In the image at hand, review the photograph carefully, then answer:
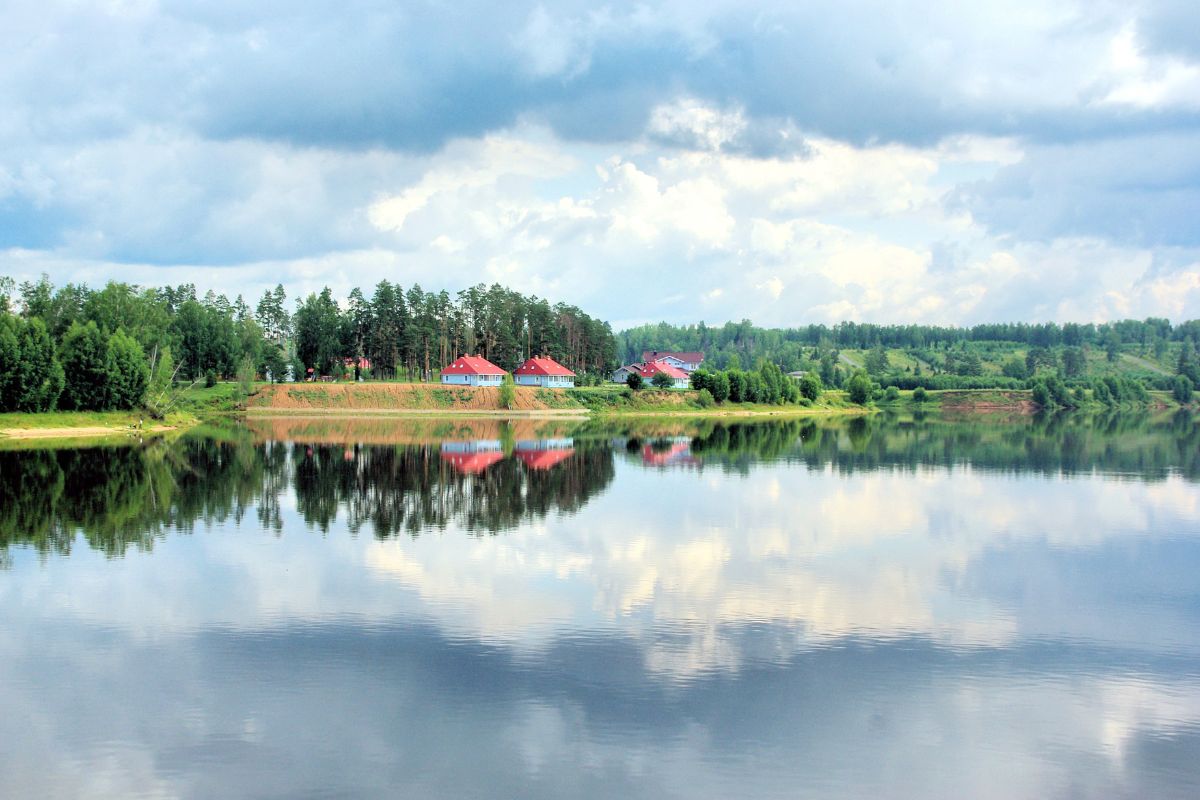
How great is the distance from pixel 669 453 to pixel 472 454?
42.5 feet

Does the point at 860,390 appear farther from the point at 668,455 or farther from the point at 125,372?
the point at 125,372

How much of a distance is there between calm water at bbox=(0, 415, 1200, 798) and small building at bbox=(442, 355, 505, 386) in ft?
245

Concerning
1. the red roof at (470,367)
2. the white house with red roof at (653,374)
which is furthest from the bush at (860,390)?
the red roof at (470,367)

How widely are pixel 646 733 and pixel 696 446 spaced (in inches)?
2218

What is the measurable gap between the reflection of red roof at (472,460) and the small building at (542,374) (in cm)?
5913

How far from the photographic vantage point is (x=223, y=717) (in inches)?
587

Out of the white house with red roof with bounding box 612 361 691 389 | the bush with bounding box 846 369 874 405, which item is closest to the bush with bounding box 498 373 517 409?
the white house with red roof with bounding box 612 361 691 389

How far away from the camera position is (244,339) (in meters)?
114

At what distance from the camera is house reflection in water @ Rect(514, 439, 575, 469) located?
55.7 m

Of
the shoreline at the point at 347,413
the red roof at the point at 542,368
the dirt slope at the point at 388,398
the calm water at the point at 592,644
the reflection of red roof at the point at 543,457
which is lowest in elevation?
the calm water at the point at 592,644

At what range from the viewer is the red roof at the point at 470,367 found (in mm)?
115250

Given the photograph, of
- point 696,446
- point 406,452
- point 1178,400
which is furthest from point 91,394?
point 1178,400

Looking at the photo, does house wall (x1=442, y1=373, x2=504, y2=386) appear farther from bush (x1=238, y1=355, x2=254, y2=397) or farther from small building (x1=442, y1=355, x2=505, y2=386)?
bush (x1=238, y1=355, x2=254, y2=397)

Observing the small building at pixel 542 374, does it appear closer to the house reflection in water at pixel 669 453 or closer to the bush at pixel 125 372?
the house reflection in water at pixel 669 453
